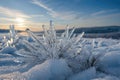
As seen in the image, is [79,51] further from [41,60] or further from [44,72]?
[44,72]

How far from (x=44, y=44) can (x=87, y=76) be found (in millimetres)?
587

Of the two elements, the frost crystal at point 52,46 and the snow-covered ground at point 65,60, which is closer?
the snow-covered ground at point 65,60

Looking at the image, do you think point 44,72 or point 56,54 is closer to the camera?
point 44,72

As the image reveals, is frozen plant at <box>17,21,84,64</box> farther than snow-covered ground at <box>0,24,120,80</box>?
Yes

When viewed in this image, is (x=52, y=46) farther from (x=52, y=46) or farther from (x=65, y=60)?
(x=65, y=60)

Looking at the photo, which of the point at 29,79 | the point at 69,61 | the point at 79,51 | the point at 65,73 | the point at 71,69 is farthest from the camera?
the point at 79,51

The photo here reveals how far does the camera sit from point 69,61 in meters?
2.10

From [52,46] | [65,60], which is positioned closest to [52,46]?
[52,46]

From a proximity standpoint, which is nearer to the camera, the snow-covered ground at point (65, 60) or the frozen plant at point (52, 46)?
the snow-covered ground at point (65, 60)

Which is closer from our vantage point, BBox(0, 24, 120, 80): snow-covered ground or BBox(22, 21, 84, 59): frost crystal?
BBox(0, 24, 120, 80): snow-covered ground

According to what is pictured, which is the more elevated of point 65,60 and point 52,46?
point 52,46

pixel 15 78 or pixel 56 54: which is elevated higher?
pixel 56 54

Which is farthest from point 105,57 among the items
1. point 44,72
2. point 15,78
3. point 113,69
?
point 15,78

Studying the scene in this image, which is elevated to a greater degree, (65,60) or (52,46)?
(52,46)
